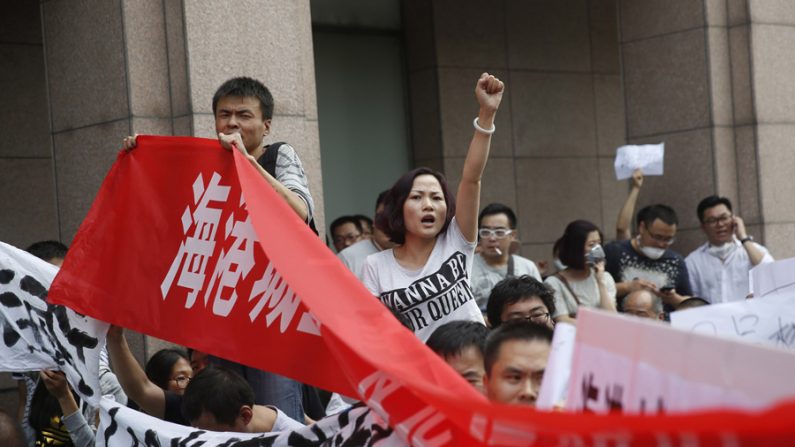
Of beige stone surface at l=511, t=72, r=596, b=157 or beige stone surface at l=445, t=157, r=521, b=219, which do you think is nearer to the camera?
beige stone surface at l=445, t=157, r=521, b=219

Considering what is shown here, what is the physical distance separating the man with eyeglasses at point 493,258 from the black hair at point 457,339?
12.7 ft

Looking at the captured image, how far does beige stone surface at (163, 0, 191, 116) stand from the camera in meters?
8.38

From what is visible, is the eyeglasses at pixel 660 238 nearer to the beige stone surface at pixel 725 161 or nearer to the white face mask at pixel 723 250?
the white face mask at pixel 723 250

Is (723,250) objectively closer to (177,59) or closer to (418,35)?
(418,35)

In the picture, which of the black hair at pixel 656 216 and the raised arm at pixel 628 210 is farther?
the raised arm at pixel 628 210

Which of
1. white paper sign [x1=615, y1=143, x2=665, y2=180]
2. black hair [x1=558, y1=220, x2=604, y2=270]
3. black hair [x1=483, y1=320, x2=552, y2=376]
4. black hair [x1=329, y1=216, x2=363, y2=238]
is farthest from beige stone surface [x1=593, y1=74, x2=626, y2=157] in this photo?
black hair [x1=483, y1=320, x2=552, y2=376]

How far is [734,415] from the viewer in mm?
2484

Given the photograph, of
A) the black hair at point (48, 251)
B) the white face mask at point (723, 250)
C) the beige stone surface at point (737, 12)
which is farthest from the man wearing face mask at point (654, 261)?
the black hair at point (48, 251)

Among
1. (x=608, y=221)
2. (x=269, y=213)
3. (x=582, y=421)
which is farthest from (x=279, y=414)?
(x=608, y=221)

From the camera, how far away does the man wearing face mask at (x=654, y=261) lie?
10062 mm

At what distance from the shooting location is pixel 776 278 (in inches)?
202

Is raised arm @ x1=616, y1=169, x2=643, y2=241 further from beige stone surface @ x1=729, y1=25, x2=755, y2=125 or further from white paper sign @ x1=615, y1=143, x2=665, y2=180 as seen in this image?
beige stone surface @ x1=729, y1=25, x2=755, y2=125

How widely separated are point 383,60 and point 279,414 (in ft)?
27.2

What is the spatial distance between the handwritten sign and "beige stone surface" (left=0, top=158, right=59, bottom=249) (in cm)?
769
